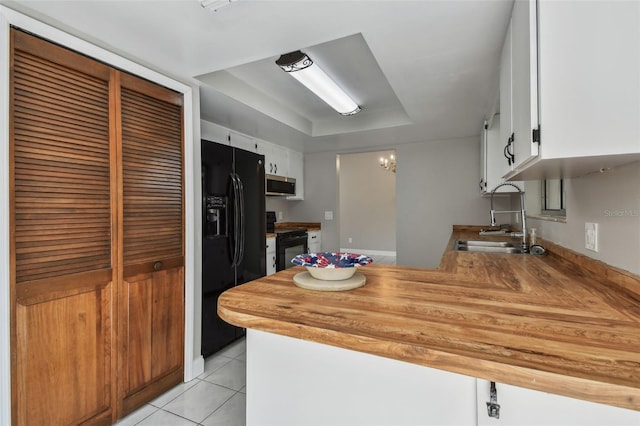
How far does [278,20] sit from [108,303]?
1.75m

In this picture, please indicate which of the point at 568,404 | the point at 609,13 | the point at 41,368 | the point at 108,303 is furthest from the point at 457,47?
the point at 41,368

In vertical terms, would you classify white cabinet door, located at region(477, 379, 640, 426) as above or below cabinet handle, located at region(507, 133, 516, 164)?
below

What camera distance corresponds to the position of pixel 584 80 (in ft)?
2.77

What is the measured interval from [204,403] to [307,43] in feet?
7.37

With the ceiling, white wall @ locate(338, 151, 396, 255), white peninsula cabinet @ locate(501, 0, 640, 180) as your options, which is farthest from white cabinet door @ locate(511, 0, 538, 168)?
white wall @ locate(338, 151, 396, 255)

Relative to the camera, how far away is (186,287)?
2080 mm

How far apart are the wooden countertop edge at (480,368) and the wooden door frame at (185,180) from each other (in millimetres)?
1303

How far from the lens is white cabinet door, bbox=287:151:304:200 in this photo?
450 cm

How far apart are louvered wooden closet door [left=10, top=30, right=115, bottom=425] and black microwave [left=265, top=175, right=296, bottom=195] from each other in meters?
2.25

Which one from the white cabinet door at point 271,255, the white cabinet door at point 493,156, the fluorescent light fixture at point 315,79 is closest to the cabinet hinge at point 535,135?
the fluorescent light fixture at point 315,79

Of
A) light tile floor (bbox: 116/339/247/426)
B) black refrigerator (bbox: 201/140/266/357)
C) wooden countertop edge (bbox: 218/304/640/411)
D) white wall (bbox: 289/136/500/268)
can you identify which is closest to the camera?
wooden countertop edge (bbox: 218/304/640/411)

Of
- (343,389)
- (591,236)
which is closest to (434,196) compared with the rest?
(591,236)

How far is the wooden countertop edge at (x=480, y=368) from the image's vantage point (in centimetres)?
51

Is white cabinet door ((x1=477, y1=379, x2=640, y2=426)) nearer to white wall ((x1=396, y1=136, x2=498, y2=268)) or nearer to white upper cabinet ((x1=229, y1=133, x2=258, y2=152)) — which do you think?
white upper cabinet ((x1=229, y1=133, x2=258, y2=152))
